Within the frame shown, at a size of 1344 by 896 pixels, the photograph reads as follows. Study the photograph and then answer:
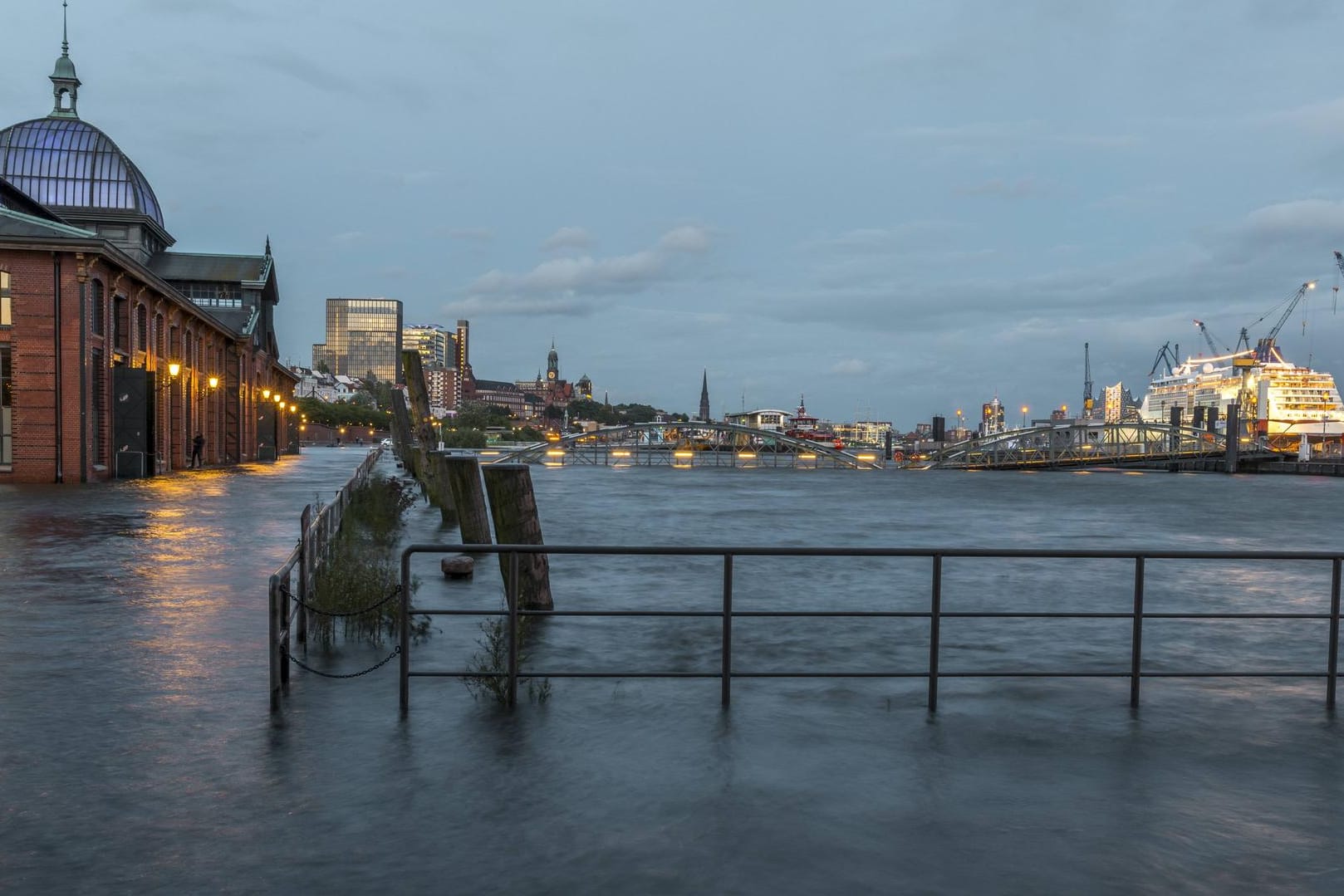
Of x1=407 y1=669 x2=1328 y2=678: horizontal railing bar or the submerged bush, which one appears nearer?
x1=407 y1=669 x2=1328 y2=678: horizontal railing bar

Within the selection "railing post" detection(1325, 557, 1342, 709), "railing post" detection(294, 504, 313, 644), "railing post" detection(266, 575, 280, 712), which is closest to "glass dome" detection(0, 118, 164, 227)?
"railing post" detection(294, 504, 313, 644)

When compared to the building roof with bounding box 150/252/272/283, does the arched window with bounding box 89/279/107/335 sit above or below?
below

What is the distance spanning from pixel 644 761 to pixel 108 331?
33501mm

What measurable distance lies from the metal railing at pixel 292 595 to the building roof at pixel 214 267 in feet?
163

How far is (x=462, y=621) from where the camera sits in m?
13.4

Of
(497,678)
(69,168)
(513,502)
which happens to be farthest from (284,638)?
(69,168)

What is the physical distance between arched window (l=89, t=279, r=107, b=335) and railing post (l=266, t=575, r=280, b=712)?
2979cm

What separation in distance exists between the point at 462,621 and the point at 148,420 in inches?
1127

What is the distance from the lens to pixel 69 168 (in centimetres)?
6825

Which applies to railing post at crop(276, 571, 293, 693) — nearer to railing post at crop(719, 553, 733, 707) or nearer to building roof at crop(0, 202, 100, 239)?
railing post at crop(719, 553, 733, 707)

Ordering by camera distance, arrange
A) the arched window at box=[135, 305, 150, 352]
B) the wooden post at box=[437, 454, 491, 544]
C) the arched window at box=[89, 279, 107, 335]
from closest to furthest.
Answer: the wooden post at box=[437, 454, 491, 544]
the arched window at box=[89, 279, 107, 335]
the arched window at box=[135, 305, 150, 352]

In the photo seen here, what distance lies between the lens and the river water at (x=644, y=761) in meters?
5.42

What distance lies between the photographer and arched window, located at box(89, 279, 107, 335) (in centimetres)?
3394

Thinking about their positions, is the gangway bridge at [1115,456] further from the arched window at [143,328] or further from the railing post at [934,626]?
the railing post at [934,626]
